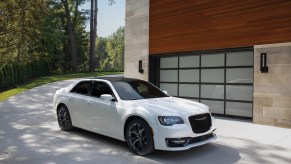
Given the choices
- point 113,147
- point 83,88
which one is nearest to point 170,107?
point 113,147

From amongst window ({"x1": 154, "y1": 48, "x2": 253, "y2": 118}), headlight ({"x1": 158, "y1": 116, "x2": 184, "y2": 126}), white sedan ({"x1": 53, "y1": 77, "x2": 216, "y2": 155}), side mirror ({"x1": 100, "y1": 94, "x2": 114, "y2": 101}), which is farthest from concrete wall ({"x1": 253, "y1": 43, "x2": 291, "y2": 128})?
side mirror ({"x1": 100, "y1": 94, "x2": 114, "y2": 101})

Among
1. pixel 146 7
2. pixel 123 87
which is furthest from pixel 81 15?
pixel 123 87

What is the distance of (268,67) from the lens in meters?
9.28

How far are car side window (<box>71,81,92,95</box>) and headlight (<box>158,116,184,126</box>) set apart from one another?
8.88 ft

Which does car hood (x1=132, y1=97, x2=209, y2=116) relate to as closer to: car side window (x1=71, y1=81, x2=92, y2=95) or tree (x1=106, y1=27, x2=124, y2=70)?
car side window (x1=71, y1=81, x2=92, y2=95)

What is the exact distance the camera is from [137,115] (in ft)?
20.2

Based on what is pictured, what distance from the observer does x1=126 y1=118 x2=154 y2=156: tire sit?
5934mm

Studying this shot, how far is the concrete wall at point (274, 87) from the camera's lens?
8.92 meters

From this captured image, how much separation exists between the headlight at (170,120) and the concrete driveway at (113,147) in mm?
739

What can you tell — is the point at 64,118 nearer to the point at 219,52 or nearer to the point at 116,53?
the point at 219,52

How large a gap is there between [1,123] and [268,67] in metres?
8.80

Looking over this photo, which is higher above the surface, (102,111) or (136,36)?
(136,36)

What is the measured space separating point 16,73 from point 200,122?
22.1 metres

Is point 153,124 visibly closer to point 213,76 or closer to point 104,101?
point 104,101
